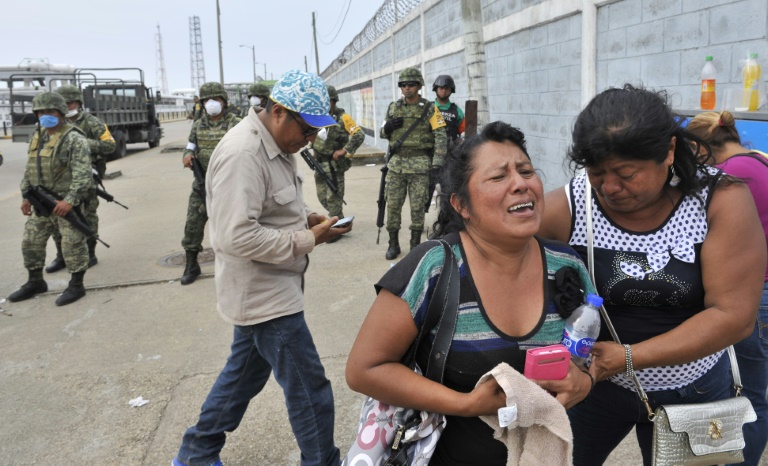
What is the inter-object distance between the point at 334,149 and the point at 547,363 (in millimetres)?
6278

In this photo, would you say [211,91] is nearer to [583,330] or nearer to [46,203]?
[46,203]

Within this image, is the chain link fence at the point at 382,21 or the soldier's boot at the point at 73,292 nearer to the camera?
the soldier's boot at the point at 73,292

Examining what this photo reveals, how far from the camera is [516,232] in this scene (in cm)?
150

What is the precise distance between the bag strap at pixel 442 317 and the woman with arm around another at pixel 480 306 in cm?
2

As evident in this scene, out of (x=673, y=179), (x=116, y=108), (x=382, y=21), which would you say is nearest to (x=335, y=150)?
(x=673, y=179)

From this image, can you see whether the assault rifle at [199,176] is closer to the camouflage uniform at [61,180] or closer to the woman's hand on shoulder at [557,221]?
the camouflage uniform at [61,180]

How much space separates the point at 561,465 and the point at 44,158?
5435mm

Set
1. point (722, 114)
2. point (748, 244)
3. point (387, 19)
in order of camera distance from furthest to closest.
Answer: point (387, 19) < point (722, 114) < point (748, 244)

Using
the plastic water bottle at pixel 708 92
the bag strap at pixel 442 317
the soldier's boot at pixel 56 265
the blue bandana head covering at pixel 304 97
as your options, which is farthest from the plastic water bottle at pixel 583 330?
the soldier's boot at pixel 56 265

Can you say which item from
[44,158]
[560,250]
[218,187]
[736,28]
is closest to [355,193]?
[44,158]

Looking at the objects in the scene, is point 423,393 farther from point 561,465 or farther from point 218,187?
point 218,187

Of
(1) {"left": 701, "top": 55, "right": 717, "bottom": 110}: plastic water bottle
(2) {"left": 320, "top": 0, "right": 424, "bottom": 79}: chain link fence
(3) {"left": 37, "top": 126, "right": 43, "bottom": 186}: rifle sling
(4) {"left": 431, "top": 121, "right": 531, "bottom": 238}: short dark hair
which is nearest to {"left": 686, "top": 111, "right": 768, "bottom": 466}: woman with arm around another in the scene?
(4) {"left": 431, "top": 121, "right": 531, "bottom": 238}: short dark hair

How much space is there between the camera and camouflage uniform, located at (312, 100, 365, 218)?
7.32 meters

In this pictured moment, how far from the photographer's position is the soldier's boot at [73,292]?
526cm
